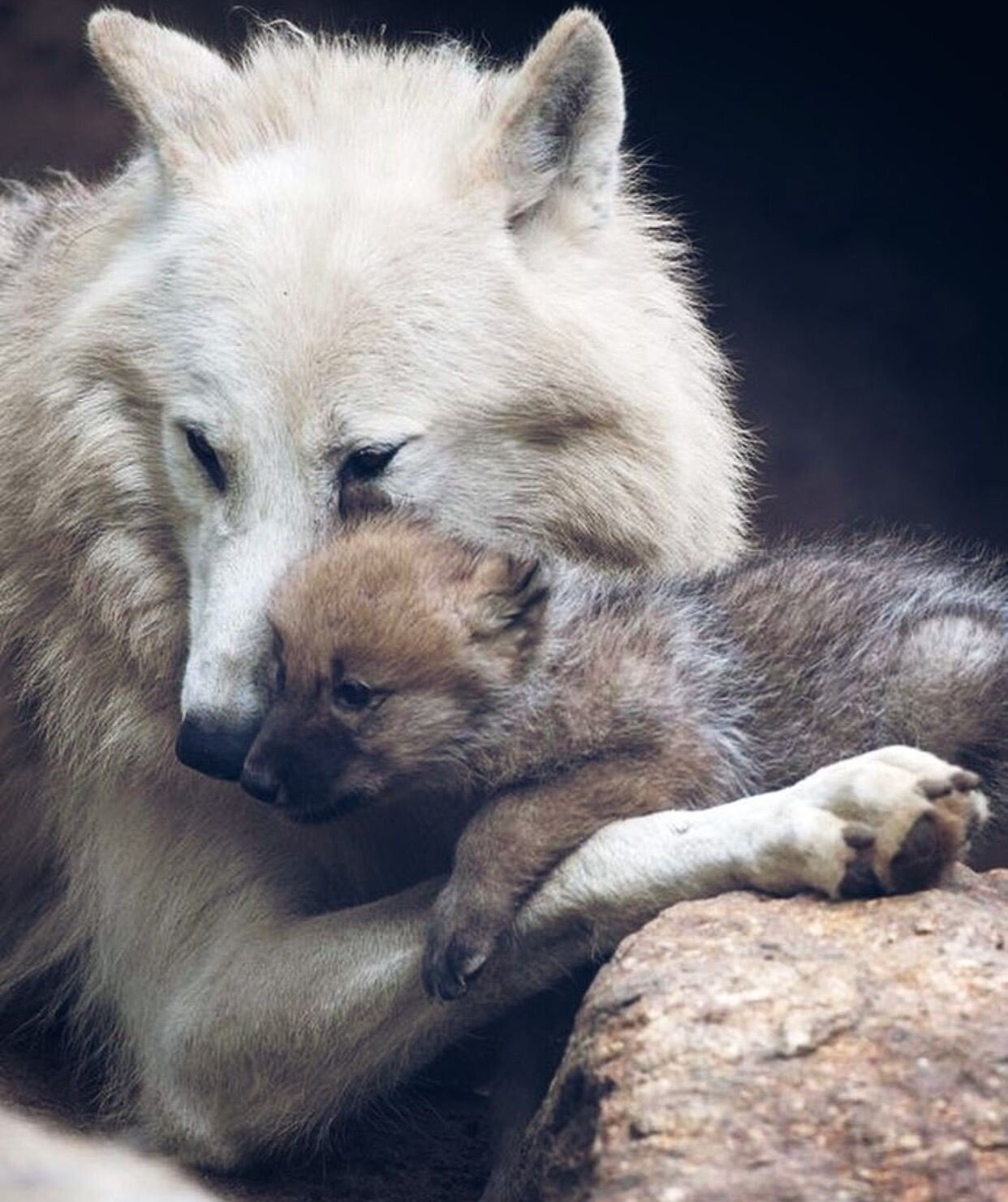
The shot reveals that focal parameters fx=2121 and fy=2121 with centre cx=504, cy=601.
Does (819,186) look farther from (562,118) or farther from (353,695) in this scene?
(353,695)

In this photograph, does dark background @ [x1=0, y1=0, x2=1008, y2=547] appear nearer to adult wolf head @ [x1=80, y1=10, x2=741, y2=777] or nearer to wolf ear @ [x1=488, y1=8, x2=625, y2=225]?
adult wolf head @ [x1=80, y1=10, x2=741, y2=777]

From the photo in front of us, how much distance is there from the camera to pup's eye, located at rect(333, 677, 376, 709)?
372cm

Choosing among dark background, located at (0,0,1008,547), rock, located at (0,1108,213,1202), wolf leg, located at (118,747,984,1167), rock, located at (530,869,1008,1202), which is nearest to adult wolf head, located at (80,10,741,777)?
wolf leg, located at (118,747,984,1167)

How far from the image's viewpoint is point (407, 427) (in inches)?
165

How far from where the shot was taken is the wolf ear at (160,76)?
462cm

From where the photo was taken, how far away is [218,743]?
3895mm

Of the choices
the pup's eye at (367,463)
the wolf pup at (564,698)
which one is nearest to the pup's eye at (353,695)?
the wolf pup at (564,698)

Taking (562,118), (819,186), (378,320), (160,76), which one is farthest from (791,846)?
(819,186)

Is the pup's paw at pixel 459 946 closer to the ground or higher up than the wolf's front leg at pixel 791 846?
closer to the ground

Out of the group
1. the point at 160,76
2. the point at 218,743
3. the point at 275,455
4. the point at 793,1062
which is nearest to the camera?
the point at 793,1062

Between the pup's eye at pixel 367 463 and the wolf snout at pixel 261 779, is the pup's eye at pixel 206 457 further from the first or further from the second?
the wolf snout at pixel 261 779

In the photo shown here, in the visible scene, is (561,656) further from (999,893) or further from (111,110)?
(111,110)

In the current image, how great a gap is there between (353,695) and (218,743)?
1.06 feet

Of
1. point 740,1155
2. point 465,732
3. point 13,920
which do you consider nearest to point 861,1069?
point 740,1155
